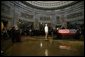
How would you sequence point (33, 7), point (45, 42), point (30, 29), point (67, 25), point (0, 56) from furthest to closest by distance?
point (45, 42) → point (67, 25) → point (33, 7) → point (30, 29) → point (0, 56)

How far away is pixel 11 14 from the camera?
384cm

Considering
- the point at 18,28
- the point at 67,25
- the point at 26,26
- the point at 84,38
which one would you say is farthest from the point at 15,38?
the point at 84,38

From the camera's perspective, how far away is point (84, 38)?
2.19 metres

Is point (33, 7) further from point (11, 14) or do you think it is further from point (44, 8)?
point (11, 14)

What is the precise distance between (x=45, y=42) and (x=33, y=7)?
2060 millimetres

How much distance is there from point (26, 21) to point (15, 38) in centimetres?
101

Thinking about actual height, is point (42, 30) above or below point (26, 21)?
below

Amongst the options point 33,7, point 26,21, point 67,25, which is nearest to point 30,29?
point 26,21

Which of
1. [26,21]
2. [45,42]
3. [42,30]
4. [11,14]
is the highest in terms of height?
[11,14]

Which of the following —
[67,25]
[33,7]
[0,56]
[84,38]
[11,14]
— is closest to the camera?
[84,38]

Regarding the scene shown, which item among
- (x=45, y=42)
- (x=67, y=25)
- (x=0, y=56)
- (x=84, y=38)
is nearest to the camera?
(x=84, y=38)

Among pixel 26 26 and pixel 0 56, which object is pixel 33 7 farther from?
pixel 0 56

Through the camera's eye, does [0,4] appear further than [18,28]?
No

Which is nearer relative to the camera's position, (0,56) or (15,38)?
(0,56)
